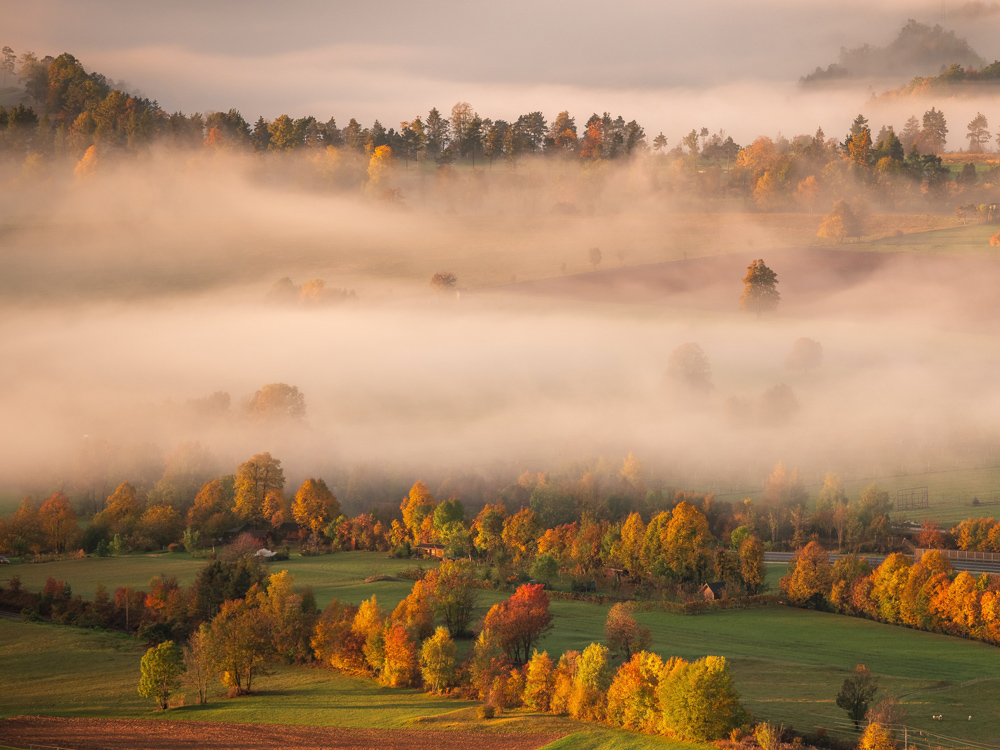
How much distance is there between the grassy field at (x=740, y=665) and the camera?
5366 centimetres

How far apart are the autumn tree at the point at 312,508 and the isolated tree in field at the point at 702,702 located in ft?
208

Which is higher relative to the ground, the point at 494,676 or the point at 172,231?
the point at 172,231

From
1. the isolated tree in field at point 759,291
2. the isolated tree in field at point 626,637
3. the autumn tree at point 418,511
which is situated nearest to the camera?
the isolated tree in field at point 626,637

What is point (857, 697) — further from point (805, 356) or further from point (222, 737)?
point (805, 356)

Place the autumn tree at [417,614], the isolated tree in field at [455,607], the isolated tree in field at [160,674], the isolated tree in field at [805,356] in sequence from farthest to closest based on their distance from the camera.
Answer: the isolated tree in field at [805,356] < the isolated tree in field at [455,607] < the autumn tree at [417,614] < the isolated tree in field at [160,674]

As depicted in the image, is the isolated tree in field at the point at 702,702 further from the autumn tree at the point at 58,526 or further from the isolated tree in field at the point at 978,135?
the isolated tree in field at the point at 978,135

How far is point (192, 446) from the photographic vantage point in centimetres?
12269

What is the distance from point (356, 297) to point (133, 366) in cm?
3669

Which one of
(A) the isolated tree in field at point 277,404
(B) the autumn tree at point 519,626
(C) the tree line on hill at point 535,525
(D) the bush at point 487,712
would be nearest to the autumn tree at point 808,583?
(C) the tree line on hill at point 535,525

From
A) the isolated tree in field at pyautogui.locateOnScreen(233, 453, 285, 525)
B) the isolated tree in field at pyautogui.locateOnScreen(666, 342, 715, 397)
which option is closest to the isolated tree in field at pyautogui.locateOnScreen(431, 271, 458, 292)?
the isolated tree in field at pyautogui.locateOnScreen(666, 342, 715, 397)

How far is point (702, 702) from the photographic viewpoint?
50094 mm

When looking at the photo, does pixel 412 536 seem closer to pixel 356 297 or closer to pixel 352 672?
pixel 352 672

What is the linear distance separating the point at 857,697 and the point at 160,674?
138 ft

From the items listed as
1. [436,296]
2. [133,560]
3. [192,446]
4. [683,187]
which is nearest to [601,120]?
[683,187]
